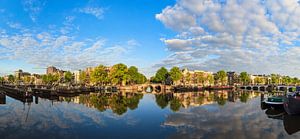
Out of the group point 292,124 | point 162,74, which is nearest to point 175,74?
point 162,74

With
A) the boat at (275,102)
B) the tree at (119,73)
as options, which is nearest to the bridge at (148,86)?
the tree at (119,73)

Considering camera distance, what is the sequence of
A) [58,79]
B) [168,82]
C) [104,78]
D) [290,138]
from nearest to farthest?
[290,138]
[104,78]
[168,82]
[58,79]

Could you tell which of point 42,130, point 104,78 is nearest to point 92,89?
point 104,78

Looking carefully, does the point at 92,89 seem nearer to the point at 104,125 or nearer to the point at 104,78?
→ the point at 104,78

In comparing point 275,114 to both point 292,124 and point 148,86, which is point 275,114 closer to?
point 292,124

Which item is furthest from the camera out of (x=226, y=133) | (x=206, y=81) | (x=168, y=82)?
(x=206, y=81)

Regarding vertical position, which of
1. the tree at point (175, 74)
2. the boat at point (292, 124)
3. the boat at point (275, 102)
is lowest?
the boat at point (292, 124)

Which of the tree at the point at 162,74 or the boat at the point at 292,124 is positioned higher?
the tree at the point at 162,74

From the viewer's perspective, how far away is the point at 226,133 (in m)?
24.2

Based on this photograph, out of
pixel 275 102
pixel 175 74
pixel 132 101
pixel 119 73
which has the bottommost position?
pixel 132 101

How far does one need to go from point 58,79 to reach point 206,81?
112 metres

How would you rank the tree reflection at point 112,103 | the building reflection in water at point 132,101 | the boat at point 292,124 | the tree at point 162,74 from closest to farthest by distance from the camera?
the boat at point 292,124, the tree reflection at point 112,103, the building reflection in water at point 132,101, the tree at point 162,74

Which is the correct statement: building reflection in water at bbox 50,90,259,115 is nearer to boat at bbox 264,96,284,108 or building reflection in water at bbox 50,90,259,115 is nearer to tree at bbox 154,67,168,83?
boat at bbox 264,96,284,108

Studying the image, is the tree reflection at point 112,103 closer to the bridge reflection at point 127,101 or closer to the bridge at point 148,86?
the bridge reflection at point 127,101
